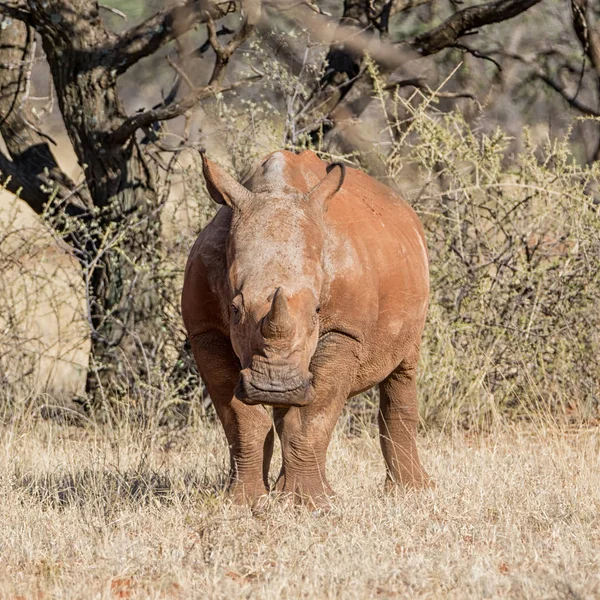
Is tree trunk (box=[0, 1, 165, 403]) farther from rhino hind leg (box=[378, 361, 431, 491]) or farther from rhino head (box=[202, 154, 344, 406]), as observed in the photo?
rhino head (box=[202, 154, 344, 406])

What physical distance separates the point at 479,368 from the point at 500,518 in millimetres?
3459

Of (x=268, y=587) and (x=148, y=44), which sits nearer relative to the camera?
(x=268, y=587)

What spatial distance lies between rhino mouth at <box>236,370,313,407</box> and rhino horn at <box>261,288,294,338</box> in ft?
0.58

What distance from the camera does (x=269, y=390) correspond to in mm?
4652

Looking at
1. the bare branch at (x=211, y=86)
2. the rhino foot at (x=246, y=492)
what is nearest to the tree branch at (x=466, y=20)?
the bare branch at (x=211, y=86)

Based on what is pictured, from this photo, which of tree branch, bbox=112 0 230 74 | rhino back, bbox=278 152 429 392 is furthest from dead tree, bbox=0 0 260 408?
rhino back, bbox=278 152 429 392

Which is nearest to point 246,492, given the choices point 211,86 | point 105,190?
point 211,86

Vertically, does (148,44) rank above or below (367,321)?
above

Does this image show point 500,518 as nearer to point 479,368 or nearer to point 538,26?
point 479,368

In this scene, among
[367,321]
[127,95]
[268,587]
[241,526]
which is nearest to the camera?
[268,587]

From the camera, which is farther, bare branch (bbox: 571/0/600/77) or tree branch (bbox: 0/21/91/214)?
bare branch (bbox: 571/0/600/77)

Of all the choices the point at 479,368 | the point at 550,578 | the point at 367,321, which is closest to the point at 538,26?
the point at 479,368

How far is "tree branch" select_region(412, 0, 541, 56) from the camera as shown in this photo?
898 cm

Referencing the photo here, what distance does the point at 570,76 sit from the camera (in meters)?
15.3
